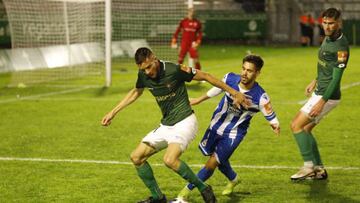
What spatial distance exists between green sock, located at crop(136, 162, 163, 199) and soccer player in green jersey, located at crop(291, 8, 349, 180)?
2133 millimetres

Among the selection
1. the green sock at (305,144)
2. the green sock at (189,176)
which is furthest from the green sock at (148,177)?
the green sock at (305,144)

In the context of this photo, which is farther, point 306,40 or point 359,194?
point 306,40

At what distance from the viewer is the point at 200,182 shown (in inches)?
328

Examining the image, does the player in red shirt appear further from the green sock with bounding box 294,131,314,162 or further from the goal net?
the green sock with bounding box 294,131,314,162

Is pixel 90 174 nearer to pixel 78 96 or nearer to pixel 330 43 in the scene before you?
pixel 330 43

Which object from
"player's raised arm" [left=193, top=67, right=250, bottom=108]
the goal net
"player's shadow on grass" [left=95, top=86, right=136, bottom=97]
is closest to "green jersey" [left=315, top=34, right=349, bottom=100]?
"player's raised arm" [left=193, top=67, right=250, bottom=108]

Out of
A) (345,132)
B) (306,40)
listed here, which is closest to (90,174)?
(345,132)

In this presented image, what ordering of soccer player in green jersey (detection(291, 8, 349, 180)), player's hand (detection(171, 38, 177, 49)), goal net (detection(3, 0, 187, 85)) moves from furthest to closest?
player's hand (detection(171, 38, 177, 49)) → goal net (detection(3, 0, 187, 85)) → soccer player in green jersey (detection(291, 8, 349, 180))

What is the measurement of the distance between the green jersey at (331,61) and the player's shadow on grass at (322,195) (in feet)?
3.74

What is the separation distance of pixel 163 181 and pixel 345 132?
5213 millimetres

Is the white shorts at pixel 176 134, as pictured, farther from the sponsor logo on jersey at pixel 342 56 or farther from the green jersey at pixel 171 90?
the sponsor logo on jersey at pixel 342 56

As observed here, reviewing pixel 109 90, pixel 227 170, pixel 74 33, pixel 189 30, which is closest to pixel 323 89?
pixel 227 170

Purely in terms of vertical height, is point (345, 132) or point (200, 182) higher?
point (200, 182)

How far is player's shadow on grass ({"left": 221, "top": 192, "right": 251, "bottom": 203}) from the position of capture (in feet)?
29.7
